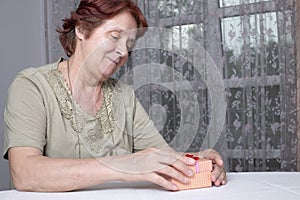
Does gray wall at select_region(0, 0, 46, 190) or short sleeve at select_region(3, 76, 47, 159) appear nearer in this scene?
short sleeve at select_region(3, 76, 47, 159)

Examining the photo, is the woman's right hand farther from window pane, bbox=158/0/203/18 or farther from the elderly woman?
window pane, bbox=158/0/203/18

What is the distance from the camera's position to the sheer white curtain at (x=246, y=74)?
2727 mm

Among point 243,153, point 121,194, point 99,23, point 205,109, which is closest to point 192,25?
point 205,109

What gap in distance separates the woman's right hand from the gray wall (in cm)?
211

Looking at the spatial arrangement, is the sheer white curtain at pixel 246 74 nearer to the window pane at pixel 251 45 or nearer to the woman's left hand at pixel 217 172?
the window pane at pixel 251 45

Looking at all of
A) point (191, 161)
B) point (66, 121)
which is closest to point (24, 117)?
point (66, 121)

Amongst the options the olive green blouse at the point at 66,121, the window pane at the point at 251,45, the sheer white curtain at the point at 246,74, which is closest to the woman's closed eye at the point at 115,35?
the olive green blouse at the point at 66,121

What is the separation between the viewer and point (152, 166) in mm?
1036

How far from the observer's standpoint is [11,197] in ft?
3.24

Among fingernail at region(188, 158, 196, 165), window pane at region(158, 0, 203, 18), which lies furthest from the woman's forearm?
window pane at region(158, 0, 203, 18)

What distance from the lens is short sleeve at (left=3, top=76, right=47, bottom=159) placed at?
1141 millimetres

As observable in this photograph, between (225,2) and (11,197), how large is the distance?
223 centimetres

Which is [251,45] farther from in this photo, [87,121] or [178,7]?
[87,121]

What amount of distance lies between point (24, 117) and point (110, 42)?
345 millimetres
